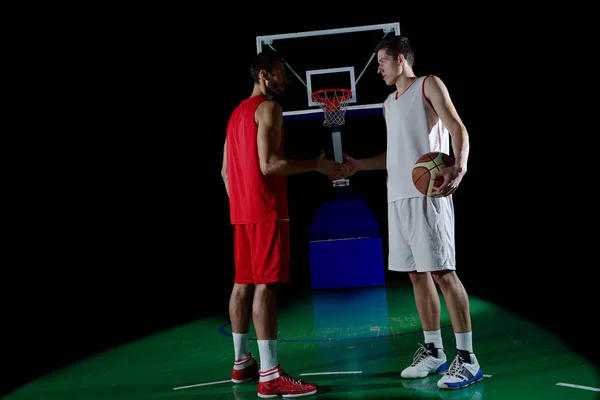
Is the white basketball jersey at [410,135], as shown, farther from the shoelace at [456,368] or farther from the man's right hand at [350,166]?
the shoelace at [456,368]

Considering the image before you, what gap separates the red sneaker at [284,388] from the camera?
2389mm

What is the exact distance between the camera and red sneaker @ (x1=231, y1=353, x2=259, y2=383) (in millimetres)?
2684

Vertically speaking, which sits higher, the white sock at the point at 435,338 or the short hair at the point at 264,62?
the short hair at the point at 264,62

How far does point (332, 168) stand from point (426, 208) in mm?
612

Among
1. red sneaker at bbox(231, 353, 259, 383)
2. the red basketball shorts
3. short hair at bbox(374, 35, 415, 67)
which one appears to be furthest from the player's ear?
red sneaker at bbox(231, 353, 259, 383)

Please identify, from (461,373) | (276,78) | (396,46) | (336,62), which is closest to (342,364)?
(461,373)

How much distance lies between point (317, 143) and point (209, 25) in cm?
208

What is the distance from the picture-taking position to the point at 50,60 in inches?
249

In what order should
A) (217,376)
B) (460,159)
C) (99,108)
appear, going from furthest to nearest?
(99,108) → (217,376) → (460,159)

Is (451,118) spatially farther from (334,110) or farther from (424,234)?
(334,110)

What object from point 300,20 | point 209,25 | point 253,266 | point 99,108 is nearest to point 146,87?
point 99,108

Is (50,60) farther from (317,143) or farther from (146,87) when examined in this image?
(317,143)

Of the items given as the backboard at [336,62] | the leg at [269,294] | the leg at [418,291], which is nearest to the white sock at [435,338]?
the leg at [418,291]

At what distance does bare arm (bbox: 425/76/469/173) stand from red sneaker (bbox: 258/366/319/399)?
115cm
